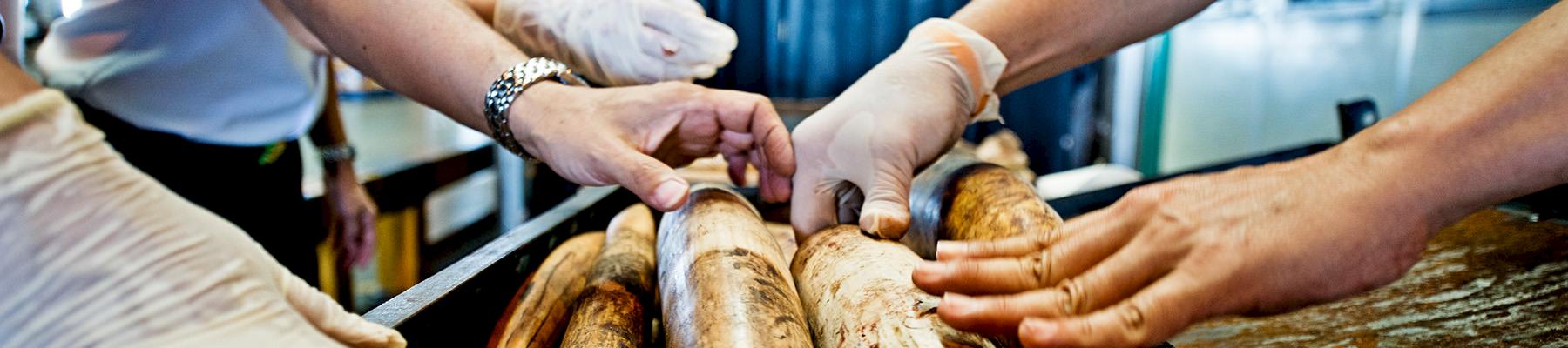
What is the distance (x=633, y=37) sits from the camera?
1.46 meters

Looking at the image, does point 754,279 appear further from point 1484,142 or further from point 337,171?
point 337,171

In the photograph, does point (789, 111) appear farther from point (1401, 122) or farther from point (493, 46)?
point (1401, 122)

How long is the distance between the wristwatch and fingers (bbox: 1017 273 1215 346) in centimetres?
88

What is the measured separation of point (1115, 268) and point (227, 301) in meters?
0.75

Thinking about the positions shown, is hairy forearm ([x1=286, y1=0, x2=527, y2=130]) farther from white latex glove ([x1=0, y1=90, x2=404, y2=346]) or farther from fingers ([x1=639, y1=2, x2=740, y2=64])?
white latex glove ([x1=0, y1=90, x2=404, y2=346])

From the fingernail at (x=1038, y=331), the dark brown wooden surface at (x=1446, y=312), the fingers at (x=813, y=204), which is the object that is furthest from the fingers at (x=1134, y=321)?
the fingers at (x=813, y=204)

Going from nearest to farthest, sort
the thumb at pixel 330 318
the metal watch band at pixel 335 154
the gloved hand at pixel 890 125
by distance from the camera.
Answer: the thumb at pixel 330 318
the gloved hand at pixel 890 125
the metal watch band at pixel 335 154

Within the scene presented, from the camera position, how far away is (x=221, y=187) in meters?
1.88

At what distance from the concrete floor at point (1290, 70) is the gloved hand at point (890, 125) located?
286 cm

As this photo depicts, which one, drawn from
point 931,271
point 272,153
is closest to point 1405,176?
point 931,271

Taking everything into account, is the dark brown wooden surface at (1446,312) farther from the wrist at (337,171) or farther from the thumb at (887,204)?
the wrist at (337,171)

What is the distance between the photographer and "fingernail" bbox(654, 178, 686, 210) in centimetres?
115

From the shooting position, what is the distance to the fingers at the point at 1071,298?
0.74 m

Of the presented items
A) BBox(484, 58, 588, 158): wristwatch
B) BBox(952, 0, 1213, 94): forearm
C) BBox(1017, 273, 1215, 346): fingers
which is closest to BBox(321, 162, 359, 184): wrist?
BBox(484, 58, 588, 158): wristwatch
